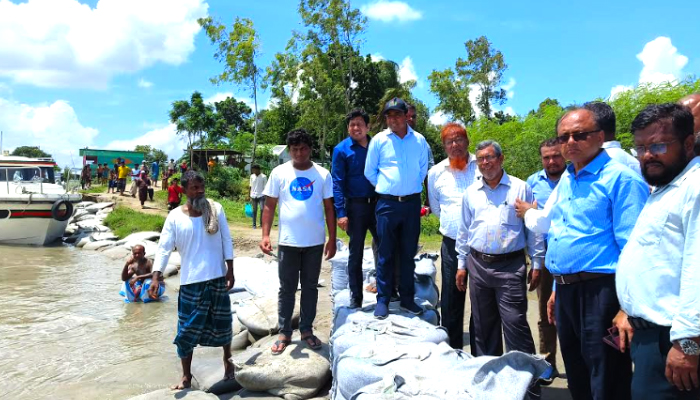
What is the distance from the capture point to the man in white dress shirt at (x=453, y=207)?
394 centimetres

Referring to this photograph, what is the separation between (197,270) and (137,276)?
4.03 meters

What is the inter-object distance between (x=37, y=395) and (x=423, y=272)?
381 cm

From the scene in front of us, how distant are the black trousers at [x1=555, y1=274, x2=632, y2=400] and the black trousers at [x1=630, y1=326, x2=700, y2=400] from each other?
0.35 meters

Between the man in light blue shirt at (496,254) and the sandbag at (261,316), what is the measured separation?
223cm

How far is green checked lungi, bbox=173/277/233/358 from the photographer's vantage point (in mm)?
3949

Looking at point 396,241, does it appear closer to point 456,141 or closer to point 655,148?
point 456,141

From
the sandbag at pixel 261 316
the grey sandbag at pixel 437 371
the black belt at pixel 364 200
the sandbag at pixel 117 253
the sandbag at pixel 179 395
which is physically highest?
the black belt at pixel 364 200

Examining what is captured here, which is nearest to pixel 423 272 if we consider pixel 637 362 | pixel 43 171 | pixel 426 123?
pixel 637 362

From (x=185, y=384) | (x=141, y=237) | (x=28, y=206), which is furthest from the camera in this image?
(x=28, y=206)

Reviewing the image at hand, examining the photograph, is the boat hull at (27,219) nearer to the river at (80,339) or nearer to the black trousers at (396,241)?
the river at (80,339)

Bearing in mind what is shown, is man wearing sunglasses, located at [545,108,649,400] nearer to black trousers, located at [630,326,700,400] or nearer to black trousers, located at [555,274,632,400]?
black trousers, located at [555,274,632,400]

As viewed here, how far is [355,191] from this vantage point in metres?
4.11

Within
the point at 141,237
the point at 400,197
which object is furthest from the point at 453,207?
the point at 141,237

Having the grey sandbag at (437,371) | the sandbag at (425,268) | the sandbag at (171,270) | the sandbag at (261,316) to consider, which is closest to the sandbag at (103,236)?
the sandbag at (171,270)
